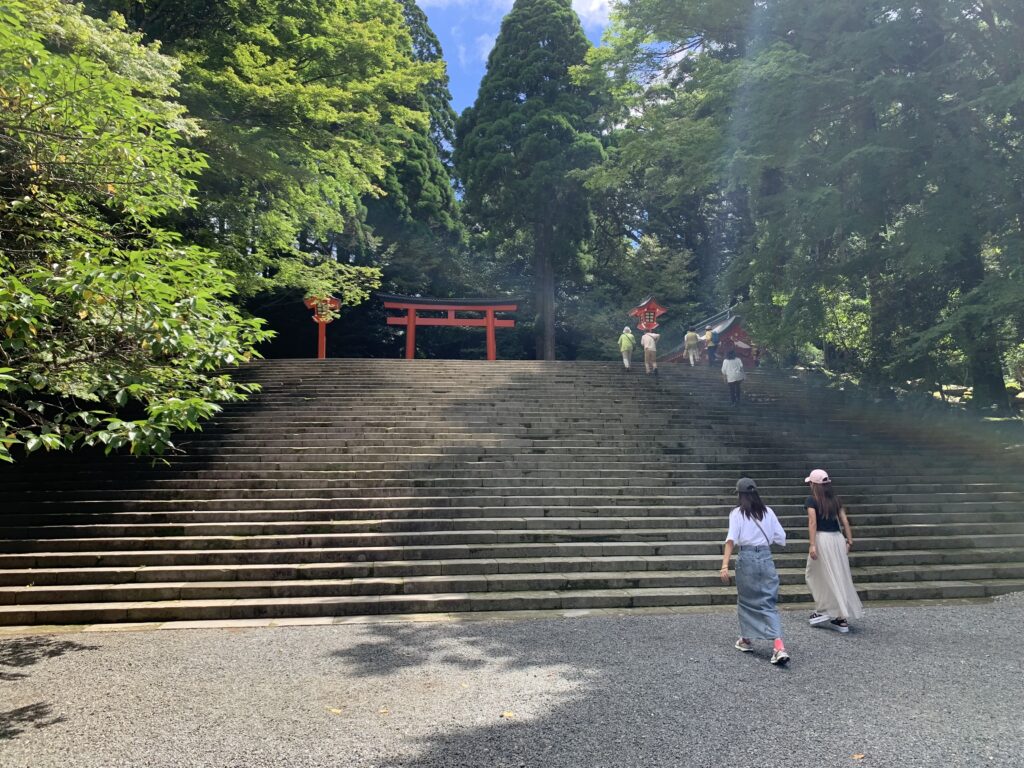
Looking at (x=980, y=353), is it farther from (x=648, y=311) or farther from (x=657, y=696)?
(x=657, y=696)

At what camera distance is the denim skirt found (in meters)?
4.75

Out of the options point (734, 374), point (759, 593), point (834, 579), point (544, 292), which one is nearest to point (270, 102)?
point (734, 374)

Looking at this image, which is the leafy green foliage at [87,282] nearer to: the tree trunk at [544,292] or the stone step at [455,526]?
the stone step at [455,526]

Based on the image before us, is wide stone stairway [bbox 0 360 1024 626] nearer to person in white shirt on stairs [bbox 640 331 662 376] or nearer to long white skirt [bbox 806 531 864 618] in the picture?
long white skirt [bbox 806 531 864 618]

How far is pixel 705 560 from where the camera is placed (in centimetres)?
752

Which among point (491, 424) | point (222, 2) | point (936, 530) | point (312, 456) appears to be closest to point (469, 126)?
point (222, 2)

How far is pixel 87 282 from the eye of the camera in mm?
4406

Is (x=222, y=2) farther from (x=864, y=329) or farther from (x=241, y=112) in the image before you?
(x=864, y=329)

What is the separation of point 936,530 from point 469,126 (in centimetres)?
2308

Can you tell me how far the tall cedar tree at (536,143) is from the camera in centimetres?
2391

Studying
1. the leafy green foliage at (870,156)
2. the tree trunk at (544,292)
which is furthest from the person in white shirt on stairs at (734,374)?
the tree trunk at (544,292)

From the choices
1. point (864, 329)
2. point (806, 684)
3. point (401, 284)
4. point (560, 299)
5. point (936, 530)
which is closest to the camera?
point (806, 684)

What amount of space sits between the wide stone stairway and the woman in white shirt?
2.01 m

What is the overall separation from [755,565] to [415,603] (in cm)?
334
